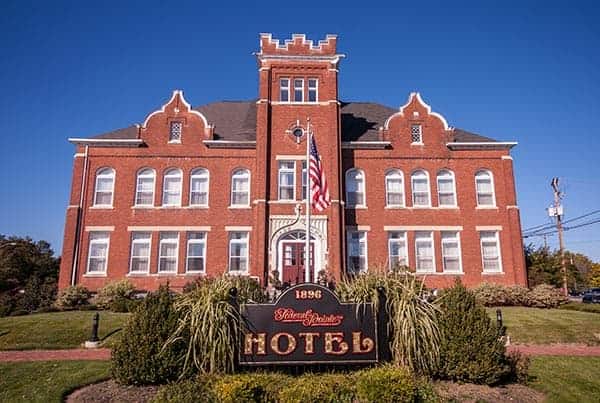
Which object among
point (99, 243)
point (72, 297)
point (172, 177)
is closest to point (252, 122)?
point (172, 177)

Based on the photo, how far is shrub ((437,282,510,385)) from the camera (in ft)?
27.1

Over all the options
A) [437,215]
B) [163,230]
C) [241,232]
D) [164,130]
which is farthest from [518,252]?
[164,130]

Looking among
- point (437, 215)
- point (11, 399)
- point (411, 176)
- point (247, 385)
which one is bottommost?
point (11, 399)

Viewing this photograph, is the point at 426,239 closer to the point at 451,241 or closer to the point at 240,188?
the point at 451,241

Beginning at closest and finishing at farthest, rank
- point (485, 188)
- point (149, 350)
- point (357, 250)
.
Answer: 1. point (149, 350)
2. point (357, 250)
3. point (485, 188)

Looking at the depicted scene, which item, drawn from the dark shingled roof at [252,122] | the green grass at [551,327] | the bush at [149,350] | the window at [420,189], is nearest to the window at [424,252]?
the window at [420,189]

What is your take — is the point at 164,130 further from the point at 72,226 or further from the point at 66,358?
the point at 66,358

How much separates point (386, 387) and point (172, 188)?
20.4 metres

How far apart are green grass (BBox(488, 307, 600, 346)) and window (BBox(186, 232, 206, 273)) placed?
15.8m

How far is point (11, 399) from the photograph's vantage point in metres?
7.88

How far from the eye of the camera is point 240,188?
2467 centimetres

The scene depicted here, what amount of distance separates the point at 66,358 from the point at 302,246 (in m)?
13.6

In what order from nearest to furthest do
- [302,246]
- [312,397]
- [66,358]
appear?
[312,397]
[66,358]
[302,246]

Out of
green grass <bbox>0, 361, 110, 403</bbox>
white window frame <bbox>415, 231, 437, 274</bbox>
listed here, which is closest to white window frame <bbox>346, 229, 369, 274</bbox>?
white window frame <bbox>415, 231, 437, 274</bbox>
